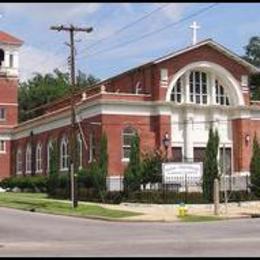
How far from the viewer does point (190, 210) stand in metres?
41.0

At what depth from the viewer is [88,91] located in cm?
7125

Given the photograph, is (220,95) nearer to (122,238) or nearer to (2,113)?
(2,113)

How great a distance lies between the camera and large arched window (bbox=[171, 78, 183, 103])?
6067 cm

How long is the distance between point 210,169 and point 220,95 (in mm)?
17541

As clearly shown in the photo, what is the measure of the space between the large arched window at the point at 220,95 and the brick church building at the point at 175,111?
0.08 m

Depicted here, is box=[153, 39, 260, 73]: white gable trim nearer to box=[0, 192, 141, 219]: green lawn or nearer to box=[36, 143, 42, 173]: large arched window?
box=[0, 192, 141, 219]: green lawn

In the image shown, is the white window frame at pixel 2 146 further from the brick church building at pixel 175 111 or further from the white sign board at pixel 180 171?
Answer: the white sign board at pixel 180 171

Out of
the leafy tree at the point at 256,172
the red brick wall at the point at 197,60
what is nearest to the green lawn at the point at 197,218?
the leafy tree at the point at 256,172

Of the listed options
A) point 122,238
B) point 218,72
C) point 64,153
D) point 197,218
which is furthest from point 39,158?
point 122,238

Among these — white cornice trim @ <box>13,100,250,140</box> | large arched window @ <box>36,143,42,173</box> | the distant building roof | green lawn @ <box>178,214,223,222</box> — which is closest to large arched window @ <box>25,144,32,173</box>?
large arched window @ <box>36,143,42,173</box>

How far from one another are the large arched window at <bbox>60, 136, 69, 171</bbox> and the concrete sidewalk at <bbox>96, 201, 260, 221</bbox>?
20484 millimetres

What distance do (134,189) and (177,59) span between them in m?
15.4

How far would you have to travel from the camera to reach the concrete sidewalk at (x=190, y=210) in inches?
1432

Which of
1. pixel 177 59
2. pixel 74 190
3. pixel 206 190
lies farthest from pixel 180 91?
pixel 74 190
